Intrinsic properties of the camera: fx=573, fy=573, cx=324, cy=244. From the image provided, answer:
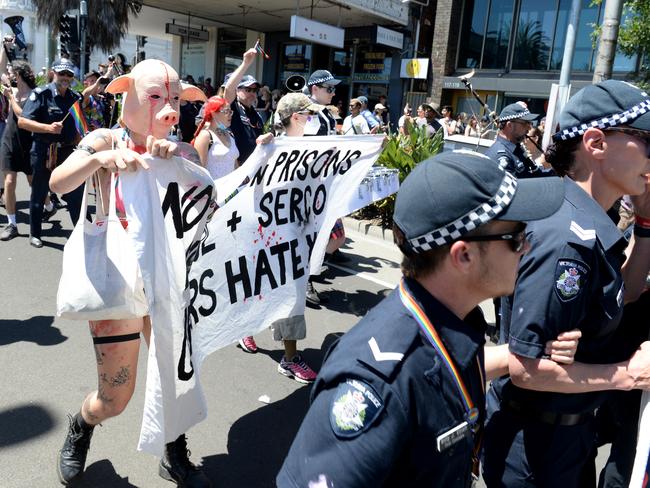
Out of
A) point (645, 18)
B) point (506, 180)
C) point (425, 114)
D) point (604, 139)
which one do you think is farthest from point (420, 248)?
point (425, 114)

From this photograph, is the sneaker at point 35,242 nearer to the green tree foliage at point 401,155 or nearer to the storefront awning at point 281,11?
the green tree foliage at point 401,155

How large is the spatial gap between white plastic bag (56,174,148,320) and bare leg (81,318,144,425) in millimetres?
113

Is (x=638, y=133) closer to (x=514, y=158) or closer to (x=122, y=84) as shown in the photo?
(x=122, y=84)

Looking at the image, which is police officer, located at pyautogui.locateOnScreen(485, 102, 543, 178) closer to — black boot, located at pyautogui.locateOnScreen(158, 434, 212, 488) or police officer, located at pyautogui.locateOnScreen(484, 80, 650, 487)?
police officer, located at pyautogui.locateOnScreen(484, 80, 650, 487)

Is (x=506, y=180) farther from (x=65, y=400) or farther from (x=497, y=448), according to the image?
(x=65, y=400)

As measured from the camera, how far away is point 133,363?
275 centimetres

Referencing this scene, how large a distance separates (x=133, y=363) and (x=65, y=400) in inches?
49.0

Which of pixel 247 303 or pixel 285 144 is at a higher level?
pixel 285 144

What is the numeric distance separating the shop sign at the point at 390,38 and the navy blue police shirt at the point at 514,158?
48.1 ft

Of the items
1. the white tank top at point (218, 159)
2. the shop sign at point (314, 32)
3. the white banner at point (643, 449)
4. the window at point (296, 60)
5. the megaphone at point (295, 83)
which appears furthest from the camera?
the window at point (296, 60)

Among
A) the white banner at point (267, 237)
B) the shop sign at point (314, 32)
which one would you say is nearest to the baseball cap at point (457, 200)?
the white banner at point (267, 237)

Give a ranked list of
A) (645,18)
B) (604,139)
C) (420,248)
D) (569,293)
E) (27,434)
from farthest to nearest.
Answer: (645,18)
(27,434)
(604,139)
(569,293)
(420,248)

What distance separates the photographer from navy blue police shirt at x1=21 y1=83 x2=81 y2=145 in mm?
7004

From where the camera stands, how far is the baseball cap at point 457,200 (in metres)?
1.38
